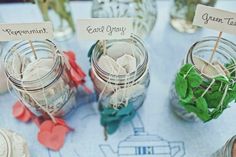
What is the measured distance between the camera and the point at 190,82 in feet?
1.21

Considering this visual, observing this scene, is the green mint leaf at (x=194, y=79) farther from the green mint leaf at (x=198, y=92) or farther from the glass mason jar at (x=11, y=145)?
the glass mason jar at (x=11, y=145)

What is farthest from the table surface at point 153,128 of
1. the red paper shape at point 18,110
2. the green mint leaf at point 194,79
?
the green mint leaf at point 194,79

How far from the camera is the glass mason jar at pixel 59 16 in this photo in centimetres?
49

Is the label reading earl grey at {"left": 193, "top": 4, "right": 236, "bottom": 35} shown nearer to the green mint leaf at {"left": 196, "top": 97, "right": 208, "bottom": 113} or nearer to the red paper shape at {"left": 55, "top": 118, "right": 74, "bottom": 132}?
the green mint leaf at {"left": 196, "top": 97, "right": 208, "bottom": 113}

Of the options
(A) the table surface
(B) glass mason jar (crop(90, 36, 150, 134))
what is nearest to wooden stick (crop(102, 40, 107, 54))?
(B) glass mason jar (crop(90, 36, 150, 134))

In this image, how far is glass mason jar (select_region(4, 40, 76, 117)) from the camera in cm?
38

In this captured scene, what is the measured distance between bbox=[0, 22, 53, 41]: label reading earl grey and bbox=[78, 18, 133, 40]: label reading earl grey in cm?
4

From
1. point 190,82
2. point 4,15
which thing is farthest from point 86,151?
point 4,15

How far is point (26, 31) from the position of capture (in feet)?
1.22

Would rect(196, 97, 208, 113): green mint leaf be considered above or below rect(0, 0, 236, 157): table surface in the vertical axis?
above

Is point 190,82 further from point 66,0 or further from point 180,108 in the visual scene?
point 66,0

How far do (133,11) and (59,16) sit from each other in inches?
4.7

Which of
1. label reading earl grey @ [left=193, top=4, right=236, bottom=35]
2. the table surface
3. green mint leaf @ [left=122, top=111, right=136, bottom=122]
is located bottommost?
the table surface

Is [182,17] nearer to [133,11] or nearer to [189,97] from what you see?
[133,11]
